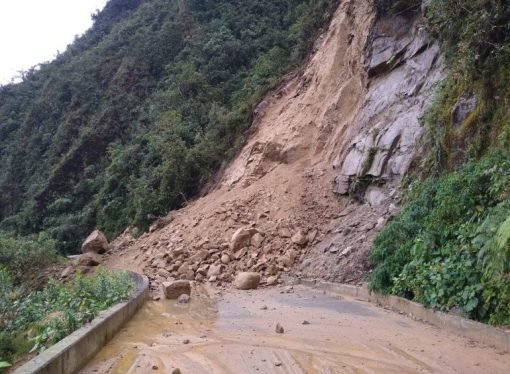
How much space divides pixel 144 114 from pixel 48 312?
27.5m

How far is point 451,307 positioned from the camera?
6.07 meters

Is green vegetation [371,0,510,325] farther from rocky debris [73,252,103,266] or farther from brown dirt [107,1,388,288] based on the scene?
rocky debris [73,252,103,266]

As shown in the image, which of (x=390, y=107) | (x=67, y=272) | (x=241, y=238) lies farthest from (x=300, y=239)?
(x=67, y=272)

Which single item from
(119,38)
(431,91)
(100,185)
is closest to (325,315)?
(431,91)

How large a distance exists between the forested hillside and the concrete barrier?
15236 millimetres

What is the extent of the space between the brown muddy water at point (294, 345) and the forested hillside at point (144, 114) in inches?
558

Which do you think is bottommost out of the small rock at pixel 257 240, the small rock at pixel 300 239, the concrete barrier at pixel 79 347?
the concrete barrier at pixel 79 347

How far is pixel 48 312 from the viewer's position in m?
6.63

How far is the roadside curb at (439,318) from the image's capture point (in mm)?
4996

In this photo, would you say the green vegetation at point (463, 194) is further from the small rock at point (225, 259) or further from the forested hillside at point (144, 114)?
the forested hillside at point (144, 114)

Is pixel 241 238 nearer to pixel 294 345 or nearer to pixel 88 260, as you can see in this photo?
pixel 88 260

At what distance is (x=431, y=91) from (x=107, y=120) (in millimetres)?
28575

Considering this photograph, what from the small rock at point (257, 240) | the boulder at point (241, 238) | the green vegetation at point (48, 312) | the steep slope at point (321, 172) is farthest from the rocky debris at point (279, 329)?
the boulder at point (241, 238)

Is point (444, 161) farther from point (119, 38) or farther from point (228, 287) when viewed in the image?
point (119, 38)
